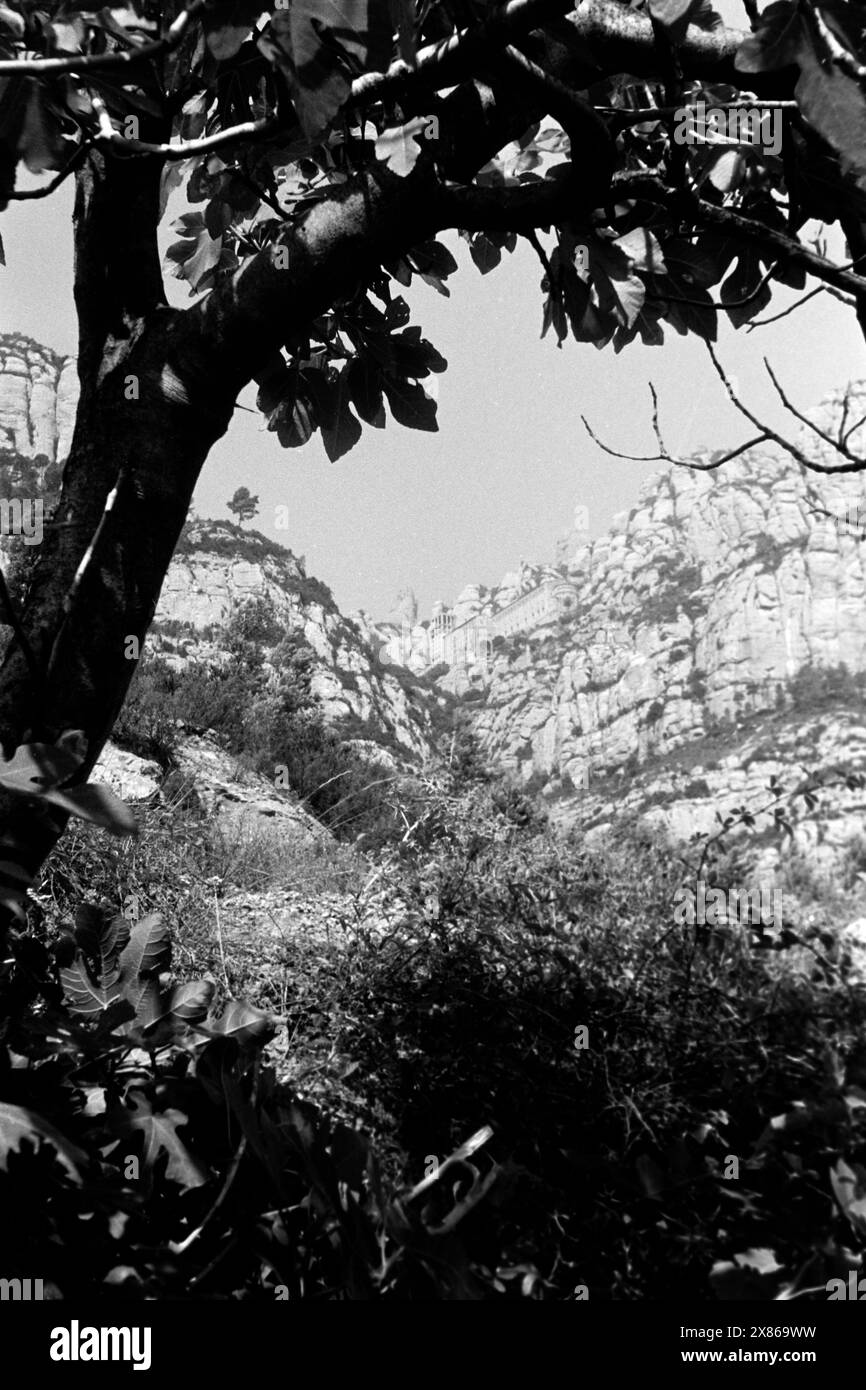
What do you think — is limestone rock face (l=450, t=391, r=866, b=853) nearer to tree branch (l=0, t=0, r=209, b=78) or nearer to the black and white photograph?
the black and white photograph

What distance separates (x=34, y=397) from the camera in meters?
61.4

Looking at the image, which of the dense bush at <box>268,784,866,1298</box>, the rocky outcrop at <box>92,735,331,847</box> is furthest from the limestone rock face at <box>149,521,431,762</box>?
the dense bush at <box>268,784,866,1298</box>

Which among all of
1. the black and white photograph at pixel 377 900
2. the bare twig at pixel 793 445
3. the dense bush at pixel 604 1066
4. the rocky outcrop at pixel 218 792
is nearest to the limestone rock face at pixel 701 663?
the rocky outcrop at pixel 218 792

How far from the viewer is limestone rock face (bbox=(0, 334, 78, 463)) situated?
57719mm

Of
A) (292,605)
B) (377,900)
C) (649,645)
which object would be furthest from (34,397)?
(377,900)

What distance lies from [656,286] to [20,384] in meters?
71.9

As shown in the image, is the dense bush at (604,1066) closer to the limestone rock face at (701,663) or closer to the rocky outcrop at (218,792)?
the rocky outcrop at (218,792)

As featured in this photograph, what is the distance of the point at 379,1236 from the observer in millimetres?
606

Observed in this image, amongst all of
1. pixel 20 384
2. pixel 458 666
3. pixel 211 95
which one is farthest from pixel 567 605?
pixel 211 95

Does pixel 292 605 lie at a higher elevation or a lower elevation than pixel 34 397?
lower

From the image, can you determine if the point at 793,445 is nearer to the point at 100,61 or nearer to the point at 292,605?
the point at 100,61

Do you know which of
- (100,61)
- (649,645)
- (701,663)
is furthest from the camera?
(649,645)
